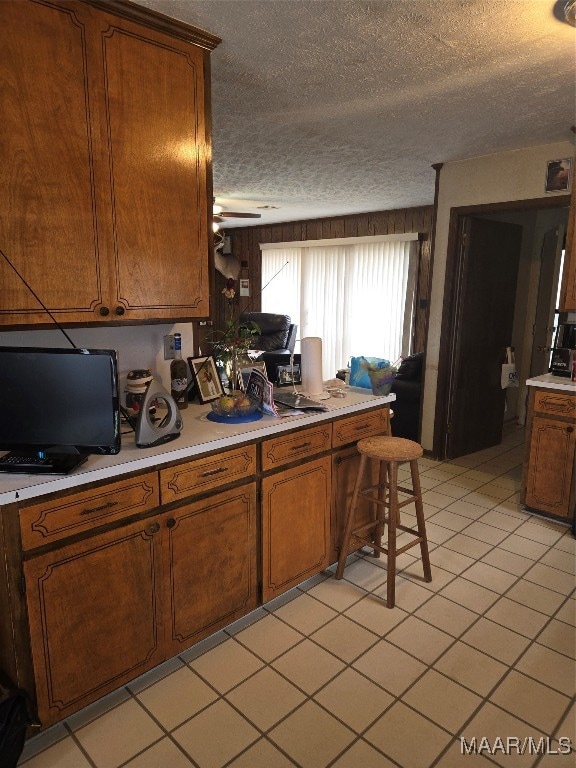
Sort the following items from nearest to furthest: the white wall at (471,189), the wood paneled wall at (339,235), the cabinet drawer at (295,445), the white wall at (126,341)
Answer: the white wall at (126,341) < the cabinet drawer at (295,445) < the white wall at (471,189) < the wood paneled wall at (339,235)

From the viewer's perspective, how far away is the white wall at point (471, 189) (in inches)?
138

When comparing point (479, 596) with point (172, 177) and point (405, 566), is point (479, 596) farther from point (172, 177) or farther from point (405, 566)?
point (172, 177)

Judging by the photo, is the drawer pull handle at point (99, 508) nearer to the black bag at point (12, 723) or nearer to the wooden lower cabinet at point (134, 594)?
the wooden lower cabinet at point (134, 594)

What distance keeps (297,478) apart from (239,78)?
1849 millimetres

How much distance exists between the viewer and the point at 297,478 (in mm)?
2303

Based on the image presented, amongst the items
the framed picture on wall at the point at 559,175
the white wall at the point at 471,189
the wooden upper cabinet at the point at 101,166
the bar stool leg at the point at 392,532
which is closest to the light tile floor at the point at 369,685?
the bar stool leg at the point at 392,532

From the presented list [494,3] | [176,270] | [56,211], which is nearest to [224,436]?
[176,270]

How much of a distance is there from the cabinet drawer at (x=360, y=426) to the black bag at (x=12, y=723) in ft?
5.05

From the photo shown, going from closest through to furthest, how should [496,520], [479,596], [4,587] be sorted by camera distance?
[4,587] → [479,596] → [496,520]

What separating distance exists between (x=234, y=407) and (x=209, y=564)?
0.65 meters

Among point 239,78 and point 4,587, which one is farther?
point 239,78

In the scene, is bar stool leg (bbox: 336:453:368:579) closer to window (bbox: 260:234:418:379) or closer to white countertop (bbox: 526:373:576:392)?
white countertop (bbox: 526:373:576:392)

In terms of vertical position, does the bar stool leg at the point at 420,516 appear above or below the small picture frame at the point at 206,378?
below

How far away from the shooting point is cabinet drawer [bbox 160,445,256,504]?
184cm
